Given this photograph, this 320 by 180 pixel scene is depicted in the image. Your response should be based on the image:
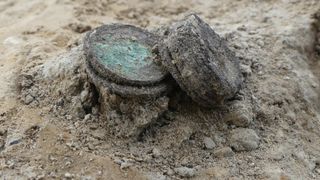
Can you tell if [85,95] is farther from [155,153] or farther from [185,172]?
[185,172]

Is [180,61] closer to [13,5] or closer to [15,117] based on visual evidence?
[15,117]

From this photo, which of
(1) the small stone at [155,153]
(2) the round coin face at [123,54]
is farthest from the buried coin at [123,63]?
(1) the small stone at [155,153]

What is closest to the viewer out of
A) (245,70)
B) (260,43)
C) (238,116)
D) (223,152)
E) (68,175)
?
(68,175)

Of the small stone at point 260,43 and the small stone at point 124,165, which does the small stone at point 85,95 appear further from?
the small stone at point 260,43

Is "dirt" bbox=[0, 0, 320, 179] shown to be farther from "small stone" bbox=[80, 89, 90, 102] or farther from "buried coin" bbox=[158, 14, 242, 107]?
"buried coin" bbox=[158, 14, 242, 107]

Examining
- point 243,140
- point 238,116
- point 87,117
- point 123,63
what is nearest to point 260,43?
point 238,116

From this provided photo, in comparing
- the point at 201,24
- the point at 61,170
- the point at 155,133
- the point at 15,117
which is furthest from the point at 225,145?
the point at 15,117
